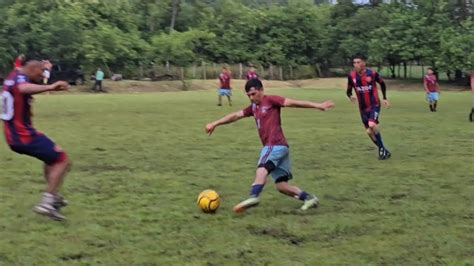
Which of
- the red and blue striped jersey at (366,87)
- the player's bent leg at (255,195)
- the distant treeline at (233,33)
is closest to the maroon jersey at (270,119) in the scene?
the player's bent leg at (255,195)

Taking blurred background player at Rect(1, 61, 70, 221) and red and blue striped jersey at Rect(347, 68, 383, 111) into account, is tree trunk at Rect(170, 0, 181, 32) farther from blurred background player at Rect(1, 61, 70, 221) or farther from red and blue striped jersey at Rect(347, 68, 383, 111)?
blurred background player at Rect(1, 61, 70, 221)

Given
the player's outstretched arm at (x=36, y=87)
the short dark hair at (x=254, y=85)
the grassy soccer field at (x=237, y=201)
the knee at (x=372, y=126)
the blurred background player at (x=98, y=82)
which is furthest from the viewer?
the blurred background player at (x=98, y=82)

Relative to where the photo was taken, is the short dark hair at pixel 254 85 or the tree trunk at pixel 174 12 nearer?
the short dark hair at pixel 254 85

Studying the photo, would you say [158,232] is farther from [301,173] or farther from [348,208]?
[301,173]

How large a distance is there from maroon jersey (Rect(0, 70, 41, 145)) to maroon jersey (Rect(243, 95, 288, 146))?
2652mm

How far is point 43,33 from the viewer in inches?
2052

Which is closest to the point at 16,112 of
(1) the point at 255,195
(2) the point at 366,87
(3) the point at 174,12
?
(1) the point at 255,195

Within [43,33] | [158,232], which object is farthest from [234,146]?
[43,33]

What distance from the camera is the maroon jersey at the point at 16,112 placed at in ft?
24.8

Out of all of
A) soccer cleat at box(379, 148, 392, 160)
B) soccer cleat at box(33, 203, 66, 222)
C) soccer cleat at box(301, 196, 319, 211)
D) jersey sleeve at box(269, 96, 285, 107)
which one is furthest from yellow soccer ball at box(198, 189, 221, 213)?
soccer cleat at box(379, 148, 392, 160)

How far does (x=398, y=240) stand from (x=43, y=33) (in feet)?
161

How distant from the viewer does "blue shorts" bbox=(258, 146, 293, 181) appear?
26.5ft

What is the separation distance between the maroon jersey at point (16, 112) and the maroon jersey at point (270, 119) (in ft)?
8.70

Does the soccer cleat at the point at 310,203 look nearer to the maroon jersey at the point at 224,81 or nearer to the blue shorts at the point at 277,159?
the blue shorts at the point at 277,159
